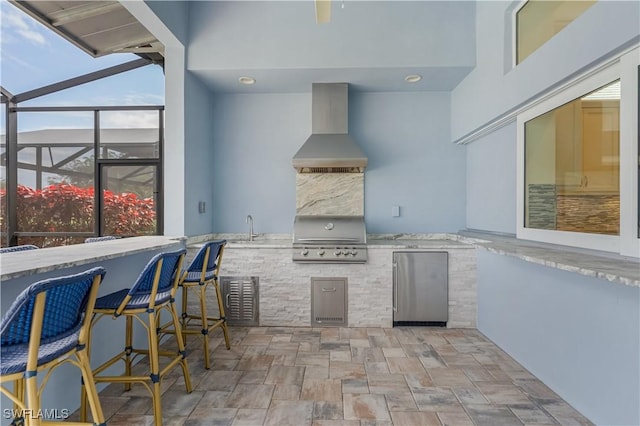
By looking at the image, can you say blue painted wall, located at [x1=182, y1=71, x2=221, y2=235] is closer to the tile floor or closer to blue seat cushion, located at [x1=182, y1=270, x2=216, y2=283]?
blue seat cushion, located at [x1=182, y1=270, x2=216, y2=283]

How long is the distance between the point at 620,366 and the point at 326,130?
10.4 feet

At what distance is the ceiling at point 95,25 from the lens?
9.40ft

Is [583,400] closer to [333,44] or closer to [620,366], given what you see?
[620,366]

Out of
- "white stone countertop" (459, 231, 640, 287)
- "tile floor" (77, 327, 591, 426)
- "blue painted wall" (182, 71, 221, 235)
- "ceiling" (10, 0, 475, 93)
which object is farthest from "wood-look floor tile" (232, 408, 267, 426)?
"ceiling" (10, 0, 475, 93)

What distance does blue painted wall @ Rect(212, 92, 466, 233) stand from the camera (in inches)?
166

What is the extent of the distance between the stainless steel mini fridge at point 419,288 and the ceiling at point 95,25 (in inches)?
140

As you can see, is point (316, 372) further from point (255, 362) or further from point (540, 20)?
point (540, 20)

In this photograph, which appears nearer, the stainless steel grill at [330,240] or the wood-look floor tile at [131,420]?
the wood-look floor tile at [131,420]

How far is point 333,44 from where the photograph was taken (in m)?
3.49

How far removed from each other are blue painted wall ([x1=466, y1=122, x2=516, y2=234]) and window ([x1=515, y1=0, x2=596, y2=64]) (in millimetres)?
663

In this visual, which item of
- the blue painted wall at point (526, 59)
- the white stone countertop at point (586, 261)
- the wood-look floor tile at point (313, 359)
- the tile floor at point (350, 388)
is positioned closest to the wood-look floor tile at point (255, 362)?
the tile floor at point (350, 388)

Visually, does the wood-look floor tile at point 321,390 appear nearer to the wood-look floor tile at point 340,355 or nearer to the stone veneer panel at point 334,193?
the wood-look floor tile at point 340,355

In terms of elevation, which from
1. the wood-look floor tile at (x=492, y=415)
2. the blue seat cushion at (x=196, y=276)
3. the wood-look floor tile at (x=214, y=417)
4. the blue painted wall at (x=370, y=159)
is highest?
the blue painted wall at (x=370, y=159)

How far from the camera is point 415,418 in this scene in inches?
79.7
